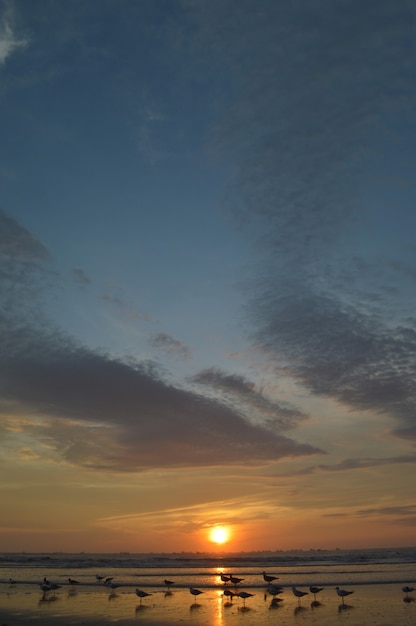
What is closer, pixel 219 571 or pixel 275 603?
pixel 275 603

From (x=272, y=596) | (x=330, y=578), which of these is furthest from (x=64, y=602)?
(x=330, y=578)

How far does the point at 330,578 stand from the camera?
1695 inches

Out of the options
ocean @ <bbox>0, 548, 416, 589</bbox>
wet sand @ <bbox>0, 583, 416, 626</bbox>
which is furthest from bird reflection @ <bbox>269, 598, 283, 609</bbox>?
ocean @ <bbox>0, 548, 416, 589</bbox>

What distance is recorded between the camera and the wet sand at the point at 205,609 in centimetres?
2088

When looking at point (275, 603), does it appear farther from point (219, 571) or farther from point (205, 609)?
point (219, 571)

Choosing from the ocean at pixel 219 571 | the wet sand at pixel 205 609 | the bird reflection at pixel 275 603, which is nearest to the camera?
the wet sand at pixel 205 609

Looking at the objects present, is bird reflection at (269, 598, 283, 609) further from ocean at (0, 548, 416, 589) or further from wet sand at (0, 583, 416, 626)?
ocean at (0, 548, 416, 589)

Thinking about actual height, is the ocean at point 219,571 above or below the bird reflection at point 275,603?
below

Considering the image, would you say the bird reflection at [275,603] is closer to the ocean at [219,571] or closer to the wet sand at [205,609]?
the wet sand at [205,609]

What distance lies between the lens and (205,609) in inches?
970

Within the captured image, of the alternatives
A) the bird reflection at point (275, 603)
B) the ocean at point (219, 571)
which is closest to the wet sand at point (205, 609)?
the bird reflection at point (275, 603)

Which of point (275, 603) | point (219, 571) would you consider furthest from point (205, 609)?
point (219, 571)

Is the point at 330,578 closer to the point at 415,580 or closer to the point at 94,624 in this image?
the point at 415,580

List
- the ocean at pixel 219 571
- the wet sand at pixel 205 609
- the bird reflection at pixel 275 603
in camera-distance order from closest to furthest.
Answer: the wet sand at pixel 205 609 < the bird reflection at pixel 275 603 < the ocean at pixel 219 571
